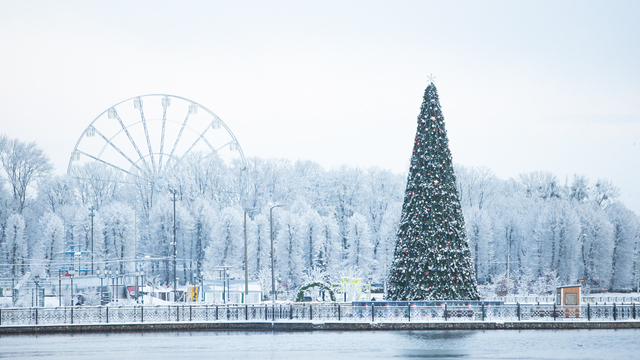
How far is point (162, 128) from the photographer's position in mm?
79750

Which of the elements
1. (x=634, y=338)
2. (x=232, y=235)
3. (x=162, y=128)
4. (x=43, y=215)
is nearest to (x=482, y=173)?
(x=232, y=235)

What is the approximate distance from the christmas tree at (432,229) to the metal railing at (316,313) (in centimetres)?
129

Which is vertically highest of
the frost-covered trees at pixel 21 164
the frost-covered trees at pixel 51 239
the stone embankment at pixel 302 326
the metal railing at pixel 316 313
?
the frost-covered trees at pixel 21 164

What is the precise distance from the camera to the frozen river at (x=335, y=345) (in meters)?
25.7

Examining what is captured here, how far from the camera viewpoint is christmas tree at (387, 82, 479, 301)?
3769 cm

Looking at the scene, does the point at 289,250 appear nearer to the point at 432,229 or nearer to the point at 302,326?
the point at 302,326

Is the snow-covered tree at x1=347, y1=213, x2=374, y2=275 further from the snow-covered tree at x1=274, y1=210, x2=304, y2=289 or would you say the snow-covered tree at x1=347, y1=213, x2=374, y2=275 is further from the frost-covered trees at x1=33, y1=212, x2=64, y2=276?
the frost-covered trees at x1=33, y1=212, x2=64, y2=276

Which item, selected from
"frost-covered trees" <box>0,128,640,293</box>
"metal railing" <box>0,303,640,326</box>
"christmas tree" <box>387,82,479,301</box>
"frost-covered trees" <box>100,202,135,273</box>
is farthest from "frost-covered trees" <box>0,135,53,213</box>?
"christmas tree" <box>387,82,479,301</box>

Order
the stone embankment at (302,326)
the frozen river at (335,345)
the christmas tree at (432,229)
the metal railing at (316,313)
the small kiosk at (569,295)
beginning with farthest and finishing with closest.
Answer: the small kiosk at (569,295)
the christmas tree at (432,229)
the metal railing at (316,313)
the stone embankment at (302,326)
the frozen river at (335,345)

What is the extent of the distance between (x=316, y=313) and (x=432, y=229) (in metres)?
7.58

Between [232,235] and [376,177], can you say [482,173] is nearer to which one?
[376,177]

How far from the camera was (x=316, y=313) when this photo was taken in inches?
1529

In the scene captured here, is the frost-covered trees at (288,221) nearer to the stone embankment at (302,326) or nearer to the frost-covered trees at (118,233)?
the frost-covered trees at (118,233)

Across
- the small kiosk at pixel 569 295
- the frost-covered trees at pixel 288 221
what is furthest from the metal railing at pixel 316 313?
the frost-covered trees at pixel 288 221
